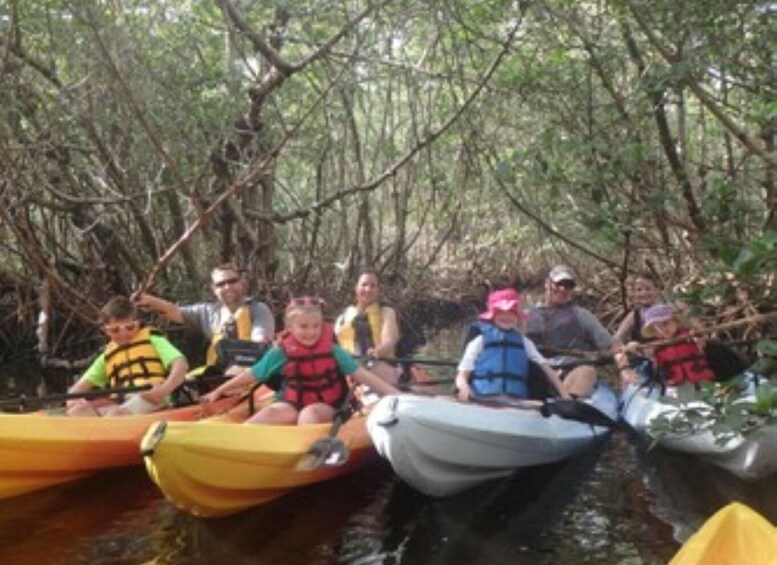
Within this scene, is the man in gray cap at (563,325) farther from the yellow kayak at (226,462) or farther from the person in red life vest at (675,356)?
the yellow kayak at (226,462)

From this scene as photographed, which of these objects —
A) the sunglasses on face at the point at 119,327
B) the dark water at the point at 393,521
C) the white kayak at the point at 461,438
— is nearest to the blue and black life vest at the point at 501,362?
the white kayak at the point at 461,438

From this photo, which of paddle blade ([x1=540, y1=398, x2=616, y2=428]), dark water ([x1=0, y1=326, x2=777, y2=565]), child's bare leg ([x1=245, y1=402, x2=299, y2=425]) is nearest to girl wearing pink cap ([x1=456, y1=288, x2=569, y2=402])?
paddle blade ([x1=540, y1=398, x2=616, y2=428])

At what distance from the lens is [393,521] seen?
512 centimetres

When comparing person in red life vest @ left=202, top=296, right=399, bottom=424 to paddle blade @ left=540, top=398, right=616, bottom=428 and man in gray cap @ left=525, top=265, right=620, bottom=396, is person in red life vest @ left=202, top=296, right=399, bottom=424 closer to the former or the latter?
paddle blade @ left=540, top=398, right=616, bottom=428

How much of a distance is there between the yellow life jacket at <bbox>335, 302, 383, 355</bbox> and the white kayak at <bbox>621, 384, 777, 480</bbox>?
6.32 feet

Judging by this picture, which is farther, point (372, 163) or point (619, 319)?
point (372, 163)

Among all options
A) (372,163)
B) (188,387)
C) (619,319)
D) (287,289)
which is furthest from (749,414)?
(372,163)

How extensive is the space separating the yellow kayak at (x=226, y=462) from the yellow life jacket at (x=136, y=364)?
120cm

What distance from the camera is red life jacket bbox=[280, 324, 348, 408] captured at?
549 cm

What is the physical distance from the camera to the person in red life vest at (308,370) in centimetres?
544

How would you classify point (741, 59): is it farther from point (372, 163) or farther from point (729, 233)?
point (372, 163)

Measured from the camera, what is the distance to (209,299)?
417 inches

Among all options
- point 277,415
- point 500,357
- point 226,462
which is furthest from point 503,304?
point 226,462

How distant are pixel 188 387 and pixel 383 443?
2.02 metres
